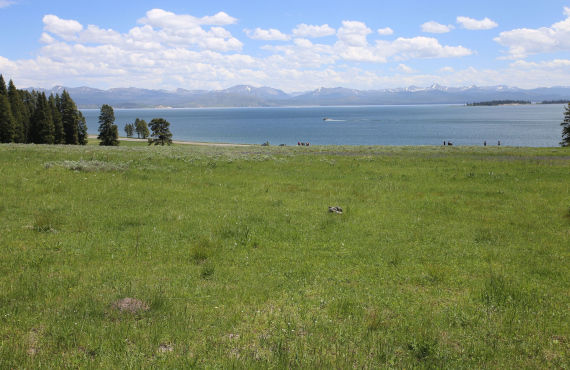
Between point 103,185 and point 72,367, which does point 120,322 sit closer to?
point 72,367

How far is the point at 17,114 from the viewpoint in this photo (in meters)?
86.2

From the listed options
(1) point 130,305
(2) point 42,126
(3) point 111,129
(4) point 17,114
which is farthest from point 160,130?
(1) point 130,305

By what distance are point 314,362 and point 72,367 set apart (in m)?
3.66

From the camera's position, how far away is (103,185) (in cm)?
1883

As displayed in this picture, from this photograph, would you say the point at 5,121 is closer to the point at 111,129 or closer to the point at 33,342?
the point at 111,129

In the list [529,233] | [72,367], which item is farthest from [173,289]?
[529,233]

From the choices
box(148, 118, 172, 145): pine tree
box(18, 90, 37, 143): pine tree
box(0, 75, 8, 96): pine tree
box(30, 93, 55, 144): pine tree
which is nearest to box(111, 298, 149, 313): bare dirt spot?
box(30, 93, 55, 144): pine tree

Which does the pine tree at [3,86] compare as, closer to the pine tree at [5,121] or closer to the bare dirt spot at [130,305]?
the pine tree at [5,121]

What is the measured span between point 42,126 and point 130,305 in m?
97.7

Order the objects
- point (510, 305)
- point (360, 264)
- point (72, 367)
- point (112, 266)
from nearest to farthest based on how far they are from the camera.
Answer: point (72, 367) < point (510, 305) < point (112, 266) < point (360, 264)

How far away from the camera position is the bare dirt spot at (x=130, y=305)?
7.29m

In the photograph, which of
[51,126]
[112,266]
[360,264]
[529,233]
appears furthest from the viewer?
Answer: [51,126]

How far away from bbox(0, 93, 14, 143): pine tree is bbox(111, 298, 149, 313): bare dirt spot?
293ft

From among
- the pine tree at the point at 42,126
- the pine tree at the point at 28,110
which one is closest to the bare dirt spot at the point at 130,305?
the pine tree at the point at 42,126
